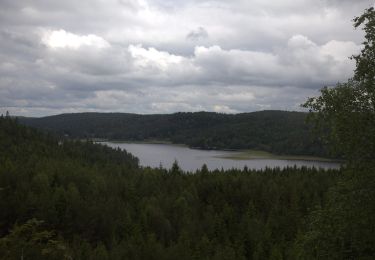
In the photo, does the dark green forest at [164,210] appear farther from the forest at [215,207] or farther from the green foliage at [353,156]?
the green foliage at [353,156]

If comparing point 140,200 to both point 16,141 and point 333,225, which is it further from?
point 16,141

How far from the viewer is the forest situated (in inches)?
777

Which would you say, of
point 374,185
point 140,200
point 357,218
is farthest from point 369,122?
point 140,200

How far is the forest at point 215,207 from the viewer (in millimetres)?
19734

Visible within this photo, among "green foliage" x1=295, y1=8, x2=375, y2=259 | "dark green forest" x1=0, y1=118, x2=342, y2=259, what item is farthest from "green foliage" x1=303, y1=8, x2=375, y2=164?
"dark green forest" x1=0, y1=118, x2=342, y2=259

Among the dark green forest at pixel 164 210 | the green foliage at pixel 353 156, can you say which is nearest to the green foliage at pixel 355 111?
the green foliage at pixel 353 156

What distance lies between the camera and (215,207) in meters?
101

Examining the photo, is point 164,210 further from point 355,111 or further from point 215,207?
point 355,111

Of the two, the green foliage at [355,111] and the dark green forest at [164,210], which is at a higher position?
the green foliage at [355,111]

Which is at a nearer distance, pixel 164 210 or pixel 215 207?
pixel 164 210

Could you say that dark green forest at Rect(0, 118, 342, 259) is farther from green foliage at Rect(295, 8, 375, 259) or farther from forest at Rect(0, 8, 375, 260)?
green foliage at Rect(295, 8, 375, 259)

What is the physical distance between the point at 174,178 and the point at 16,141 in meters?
102

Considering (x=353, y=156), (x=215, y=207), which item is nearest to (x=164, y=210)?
(x=215, y=207)

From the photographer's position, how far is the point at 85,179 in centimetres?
10050
